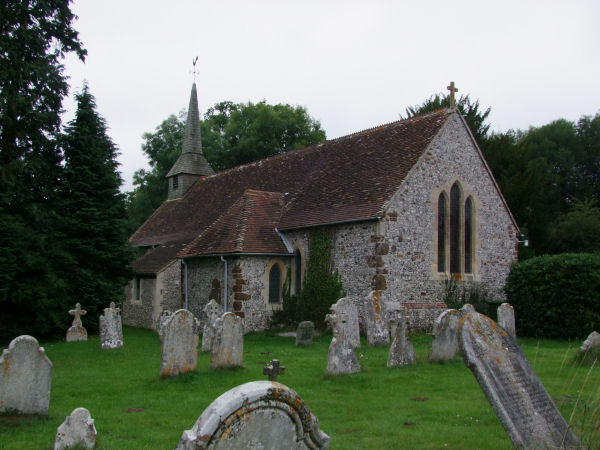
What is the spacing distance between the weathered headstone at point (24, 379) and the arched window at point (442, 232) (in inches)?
545

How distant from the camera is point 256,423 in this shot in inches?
149

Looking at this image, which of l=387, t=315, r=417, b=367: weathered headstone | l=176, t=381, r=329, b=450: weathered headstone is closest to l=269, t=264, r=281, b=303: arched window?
l=387, t=315, r=417, b=367: weathered headstone

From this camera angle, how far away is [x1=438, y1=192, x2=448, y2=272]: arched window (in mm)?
19069

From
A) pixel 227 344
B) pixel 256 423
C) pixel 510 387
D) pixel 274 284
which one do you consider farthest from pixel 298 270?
pixel 256 423

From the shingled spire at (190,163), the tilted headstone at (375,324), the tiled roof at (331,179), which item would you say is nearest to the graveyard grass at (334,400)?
the tilted headstone at (375,324)

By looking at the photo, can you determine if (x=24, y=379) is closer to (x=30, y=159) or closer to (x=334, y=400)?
(x=334, y=400)

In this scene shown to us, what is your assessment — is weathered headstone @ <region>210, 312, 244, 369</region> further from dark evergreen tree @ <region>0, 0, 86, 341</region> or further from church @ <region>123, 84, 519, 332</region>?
dark evergreen tree @ <region>0, 0, 86, 341</region>

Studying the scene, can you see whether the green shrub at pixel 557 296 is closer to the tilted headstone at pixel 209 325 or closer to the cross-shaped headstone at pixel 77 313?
the tilted headstone at pixel 209 325

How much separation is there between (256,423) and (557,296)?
16.5 metres

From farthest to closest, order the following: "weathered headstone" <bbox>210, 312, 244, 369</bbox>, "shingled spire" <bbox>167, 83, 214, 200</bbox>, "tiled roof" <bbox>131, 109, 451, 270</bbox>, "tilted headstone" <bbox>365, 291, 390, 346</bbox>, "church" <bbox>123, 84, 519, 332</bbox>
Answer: "shingled spire" <bbox>167, 83, 214, 200</bbox>, "tiled roof" <bbox>131, 109, 451, 270</bbox>, "church" <bbox>123, 84, 519, 332</bbox>, "tilted headstone" <bbox>365, 291, 390, 346</bbox>, "weathered headstone" <bbox>210, 312, 244, 369</bbox>

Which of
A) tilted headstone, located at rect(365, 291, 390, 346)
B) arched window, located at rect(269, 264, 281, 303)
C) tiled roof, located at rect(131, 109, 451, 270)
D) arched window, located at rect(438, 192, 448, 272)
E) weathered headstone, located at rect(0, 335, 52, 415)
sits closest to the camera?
weathered headstone, located at rect(0, 335, 52, 415)

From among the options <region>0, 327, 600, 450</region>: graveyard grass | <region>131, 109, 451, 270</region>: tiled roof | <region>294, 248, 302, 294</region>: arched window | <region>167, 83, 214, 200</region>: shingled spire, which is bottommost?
<region>0, 327, 600, 450</region>: graveyard grass

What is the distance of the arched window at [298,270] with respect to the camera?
20.0 meters

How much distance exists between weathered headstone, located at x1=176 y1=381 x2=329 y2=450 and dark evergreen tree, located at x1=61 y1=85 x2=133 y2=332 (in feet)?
59.6
